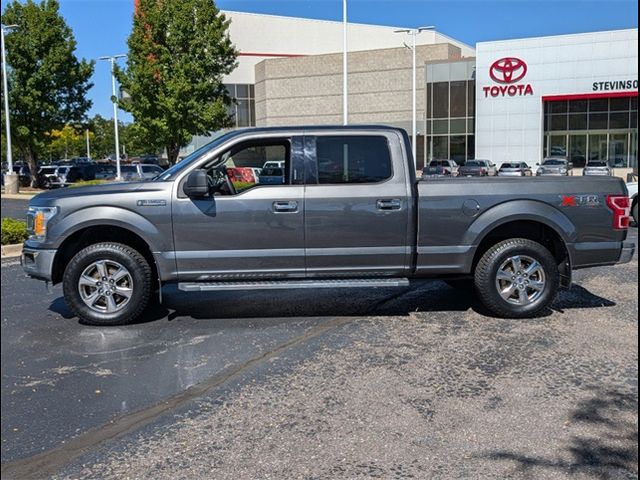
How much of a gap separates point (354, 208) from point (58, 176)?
34042 millimetres

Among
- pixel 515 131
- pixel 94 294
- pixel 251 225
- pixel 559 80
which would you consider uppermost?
pixel 559 80

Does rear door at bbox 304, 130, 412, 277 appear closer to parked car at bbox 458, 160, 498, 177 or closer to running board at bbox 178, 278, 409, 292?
running board at bbox 178, 278, 409, 292

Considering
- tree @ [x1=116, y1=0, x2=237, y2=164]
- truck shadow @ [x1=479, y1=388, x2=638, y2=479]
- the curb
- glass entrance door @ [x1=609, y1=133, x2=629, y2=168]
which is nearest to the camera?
truck shadow @ [x1=479, y1=388, x2=638, y2=479]

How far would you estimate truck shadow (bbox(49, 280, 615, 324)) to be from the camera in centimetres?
713

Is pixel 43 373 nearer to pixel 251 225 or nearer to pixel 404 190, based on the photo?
pixel 251 225

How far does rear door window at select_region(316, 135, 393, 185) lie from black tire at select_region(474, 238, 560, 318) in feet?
4.54

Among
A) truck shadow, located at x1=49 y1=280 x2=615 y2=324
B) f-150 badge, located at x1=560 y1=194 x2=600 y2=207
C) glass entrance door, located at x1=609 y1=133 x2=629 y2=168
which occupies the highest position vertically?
glass entrance door, located at x1=609 y1=133 x2=629 y2=168

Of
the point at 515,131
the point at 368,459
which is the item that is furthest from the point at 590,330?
the point at 515,131

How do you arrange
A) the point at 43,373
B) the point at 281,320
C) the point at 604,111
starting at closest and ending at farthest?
the point at 43,373 → the point at 281,320 → the point at 604,111

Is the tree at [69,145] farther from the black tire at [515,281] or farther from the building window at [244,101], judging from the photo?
the black tire at [515,281]

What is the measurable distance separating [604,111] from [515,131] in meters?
6.47

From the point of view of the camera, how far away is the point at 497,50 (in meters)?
50.9

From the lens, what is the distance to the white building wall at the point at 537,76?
47625 mm

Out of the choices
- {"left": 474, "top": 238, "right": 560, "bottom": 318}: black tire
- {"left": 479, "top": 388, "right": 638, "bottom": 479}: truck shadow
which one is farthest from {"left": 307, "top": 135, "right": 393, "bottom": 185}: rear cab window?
{"left": 479, "top": 388, "right": 638, "bottom": 479}: truck shadow
